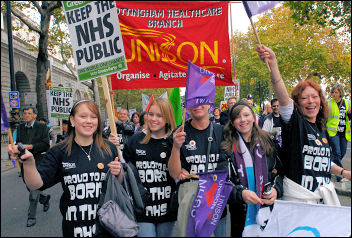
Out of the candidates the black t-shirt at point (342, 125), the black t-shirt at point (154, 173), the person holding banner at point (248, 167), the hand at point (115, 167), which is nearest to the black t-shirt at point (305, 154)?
the person holding banner at point (248, 167)

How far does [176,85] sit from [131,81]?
1.76 feet

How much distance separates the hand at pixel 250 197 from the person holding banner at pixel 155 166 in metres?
0.61

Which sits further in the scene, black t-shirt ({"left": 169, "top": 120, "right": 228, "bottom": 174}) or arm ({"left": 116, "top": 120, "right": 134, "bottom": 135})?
arm ({"left": 116, "top": 120, "right": 134, "bottom": 135})

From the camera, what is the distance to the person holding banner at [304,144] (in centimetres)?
248

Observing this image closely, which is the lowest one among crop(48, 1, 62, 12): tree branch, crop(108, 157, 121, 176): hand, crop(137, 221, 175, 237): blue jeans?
crop(137, 221, 175, 237): blue jeans

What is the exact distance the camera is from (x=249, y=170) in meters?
2.60

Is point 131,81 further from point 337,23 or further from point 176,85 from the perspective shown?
point 337,23

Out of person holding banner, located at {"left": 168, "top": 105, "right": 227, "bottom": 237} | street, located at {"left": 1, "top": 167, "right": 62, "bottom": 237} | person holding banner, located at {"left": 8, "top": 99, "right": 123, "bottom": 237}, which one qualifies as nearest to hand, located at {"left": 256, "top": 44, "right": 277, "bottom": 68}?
person holding banner, located at {"left": 168, "top": 105, "right": 227, "bottom": 237}

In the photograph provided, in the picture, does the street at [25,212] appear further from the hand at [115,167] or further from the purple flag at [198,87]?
the purple flag at [198,87]

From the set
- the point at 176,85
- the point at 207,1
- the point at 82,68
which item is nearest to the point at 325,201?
the point at 176,85

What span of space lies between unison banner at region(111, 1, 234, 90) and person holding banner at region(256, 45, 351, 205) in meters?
1.06

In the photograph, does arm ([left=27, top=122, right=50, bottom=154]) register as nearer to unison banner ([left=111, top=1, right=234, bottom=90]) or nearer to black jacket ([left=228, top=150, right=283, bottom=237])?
unison banner ([left=111, top=1, right=234, bottom=90])

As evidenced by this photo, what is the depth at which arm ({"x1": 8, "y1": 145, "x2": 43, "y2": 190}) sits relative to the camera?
2027 mm

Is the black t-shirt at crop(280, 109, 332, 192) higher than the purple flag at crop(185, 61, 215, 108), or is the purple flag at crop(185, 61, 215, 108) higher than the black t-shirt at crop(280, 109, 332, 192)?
the purple flag at crop(185, 61, 215, 108)
